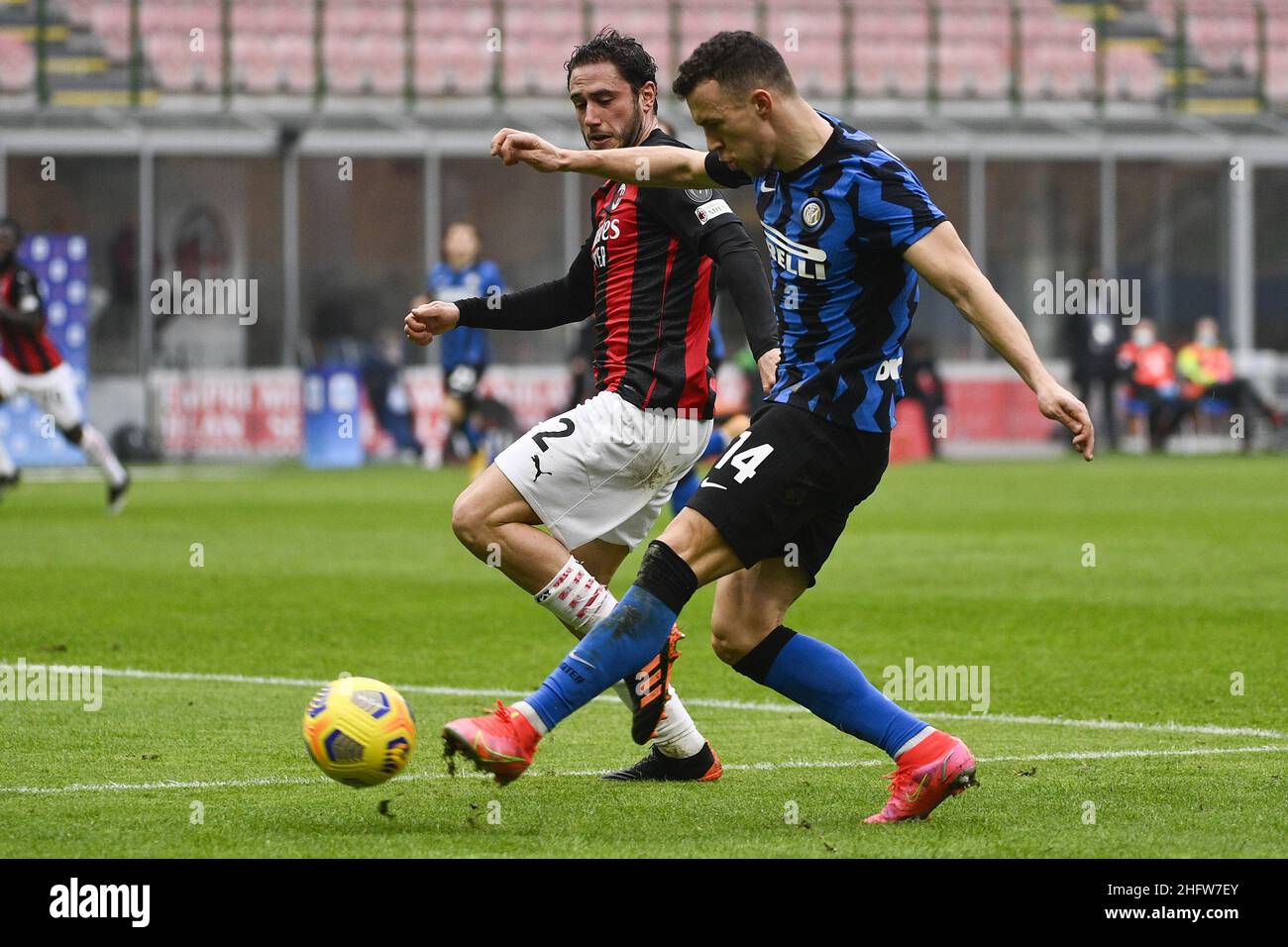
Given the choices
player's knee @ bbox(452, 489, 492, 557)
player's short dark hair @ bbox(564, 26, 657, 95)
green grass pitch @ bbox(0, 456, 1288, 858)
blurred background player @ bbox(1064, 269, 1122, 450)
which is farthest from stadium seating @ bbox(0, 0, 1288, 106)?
player's knee @ bbox(452, 489, 492, 557)

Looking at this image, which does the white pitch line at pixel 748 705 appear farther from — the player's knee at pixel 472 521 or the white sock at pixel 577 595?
the player's knee at pixel 472 521

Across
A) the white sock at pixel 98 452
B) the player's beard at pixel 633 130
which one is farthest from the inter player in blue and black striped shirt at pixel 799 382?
the white sock at pixel 98 452

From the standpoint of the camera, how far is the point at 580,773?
5.83m

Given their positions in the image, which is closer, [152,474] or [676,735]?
[676,735]

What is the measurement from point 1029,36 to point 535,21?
8245 mm

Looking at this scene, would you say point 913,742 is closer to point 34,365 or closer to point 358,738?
point 358,738

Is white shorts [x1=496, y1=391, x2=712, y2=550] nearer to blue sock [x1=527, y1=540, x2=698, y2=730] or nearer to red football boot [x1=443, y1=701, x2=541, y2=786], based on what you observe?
blue sock [x1=527, y1=540, x2=698, y2=730]

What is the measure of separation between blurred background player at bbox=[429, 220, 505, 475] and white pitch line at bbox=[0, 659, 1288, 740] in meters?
10.0

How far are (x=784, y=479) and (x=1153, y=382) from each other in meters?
25.6

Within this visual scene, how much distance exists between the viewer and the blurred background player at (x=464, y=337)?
58.4 feet

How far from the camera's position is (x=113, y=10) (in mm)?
30875

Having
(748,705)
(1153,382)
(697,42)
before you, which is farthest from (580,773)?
(697,42)
